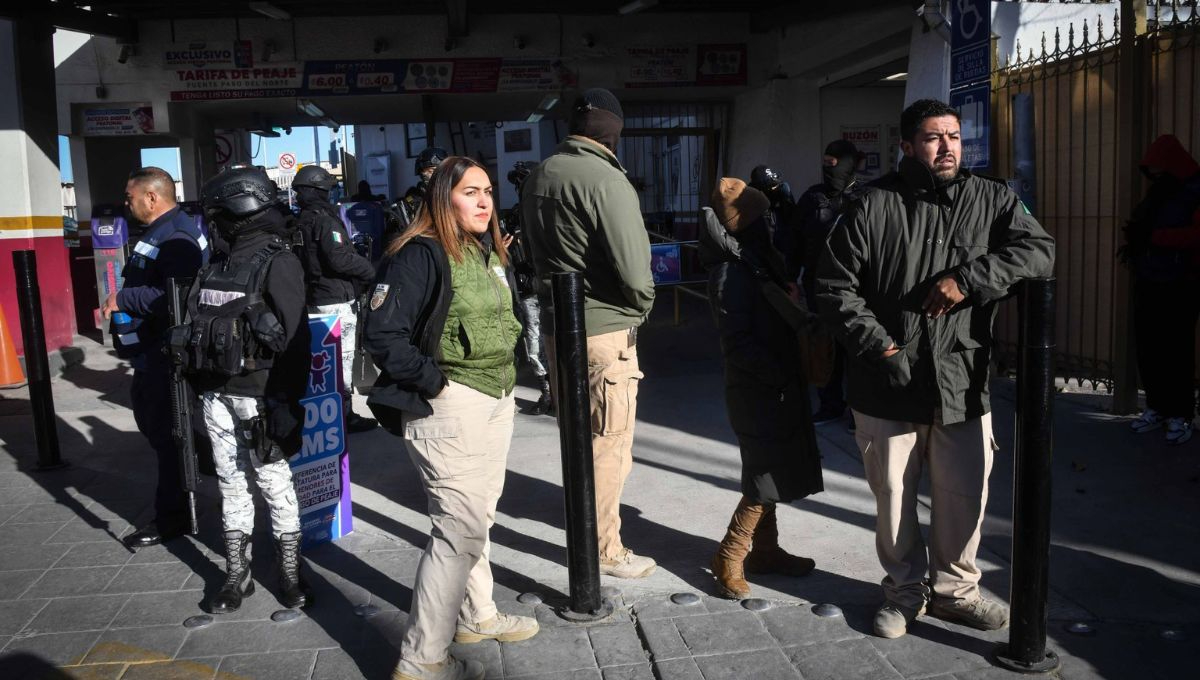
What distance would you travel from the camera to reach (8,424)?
26.1 ft

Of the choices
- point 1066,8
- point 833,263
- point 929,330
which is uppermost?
point 1066,8

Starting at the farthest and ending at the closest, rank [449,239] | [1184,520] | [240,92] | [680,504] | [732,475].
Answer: [240,92] → [732,475] → [680,504] → [1184,520] → [449,239]

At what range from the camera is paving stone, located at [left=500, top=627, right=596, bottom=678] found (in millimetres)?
3492

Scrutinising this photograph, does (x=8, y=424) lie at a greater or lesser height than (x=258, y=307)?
lesser

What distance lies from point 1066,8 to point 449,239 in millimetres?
6968

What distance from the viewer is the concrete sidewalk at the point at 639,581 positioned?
3545 mm

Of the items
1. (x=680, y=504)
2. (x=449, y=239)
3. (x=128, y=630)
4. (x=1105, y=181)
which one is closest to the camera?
(x=449, y=239)

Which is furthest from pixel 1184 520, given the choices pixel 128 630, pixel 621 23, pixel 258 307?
pixel 621 23

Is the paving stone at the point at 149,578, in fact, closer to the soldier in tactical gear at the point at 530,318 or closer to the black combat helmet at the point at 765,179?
the soldier in tactical gear at the point at 530,318

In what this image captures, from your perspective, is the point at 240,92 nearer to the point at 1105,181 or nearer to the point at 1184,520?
the point at 1105,181

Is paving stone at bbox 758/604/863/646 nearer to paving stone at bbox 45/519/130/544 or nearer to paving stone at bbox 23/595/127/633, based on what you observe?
paving stone at bbox 23/595/127/633

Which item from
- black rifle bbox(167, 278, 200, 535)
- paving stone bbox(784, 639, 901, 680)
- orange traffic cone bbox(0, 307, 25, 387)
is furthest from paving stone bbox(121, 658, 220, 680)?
orange traffic cone bbox(0, 307, 25, 387)

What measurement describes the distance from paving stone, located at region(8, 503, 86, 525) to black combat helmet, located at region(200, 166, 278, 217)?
2.53 m

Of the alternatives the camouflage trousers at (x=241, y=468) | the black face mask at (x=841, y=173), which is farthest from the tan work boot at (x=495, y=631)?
the black face mask at (x=841, y=173)
